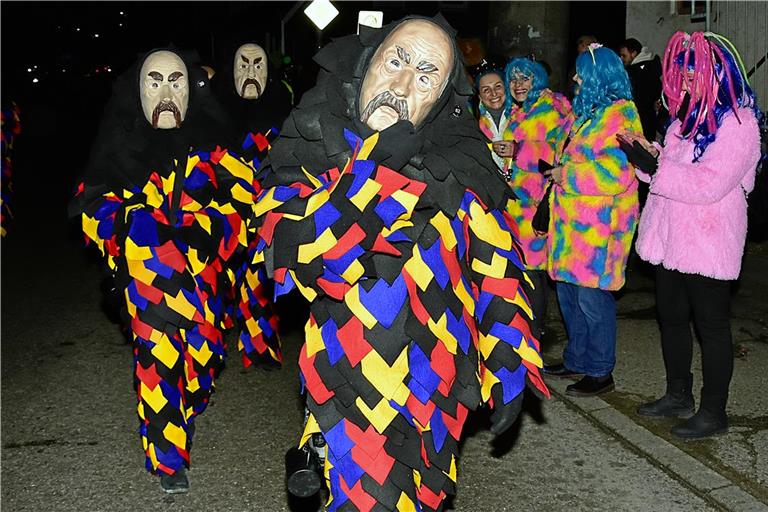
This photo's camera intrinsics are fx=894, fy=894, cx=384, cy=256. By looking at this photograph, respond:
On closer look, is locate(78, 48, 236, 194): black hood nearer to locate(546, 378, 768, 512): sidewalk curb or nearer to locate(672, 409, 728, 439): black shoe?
locate(546, 378, 768, 512): sidewalk curb

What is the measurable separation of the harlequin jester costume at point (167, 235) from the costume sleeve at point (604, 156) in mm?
1706

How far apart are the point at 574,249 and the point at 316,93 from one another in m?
2.30

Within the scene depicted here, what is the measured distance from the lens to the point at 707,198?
401 cm

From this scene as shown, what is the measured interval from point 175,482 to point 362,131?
2.12 metres

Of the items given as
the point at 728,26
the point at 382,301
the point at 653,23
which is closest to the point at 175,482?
the point at 382,301

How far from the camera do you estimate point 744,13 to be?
9.29m

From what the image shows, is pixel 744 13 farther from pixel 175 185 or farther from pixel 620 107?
pixel 175 185

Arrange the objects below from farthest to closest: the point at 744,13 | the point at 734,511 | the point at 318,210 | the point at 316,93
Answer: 1. the point at 744,13
2. the point at 734,511
3. the point at 316,93
4. the point at 318,210

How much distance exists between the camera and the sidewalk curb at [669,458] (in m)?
3.90

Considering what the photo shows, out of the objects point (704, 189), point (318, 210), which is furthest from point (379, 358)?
point (704, 189)

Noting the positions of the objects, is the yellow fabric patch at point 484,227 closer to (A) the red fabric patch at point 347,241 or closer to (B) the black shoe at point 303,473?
(A) the red fabric patch at point 347,241

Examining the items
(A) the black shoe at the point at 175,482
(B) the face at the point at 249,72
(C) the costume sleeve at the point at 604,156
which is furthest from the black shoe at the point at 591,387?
(B) the face at the point at 249,72

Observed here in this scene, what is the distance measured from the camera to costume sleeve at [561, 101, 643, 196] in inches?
177

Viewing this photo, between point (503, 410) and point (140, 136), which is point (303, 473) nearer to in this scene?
point (503, 410)
